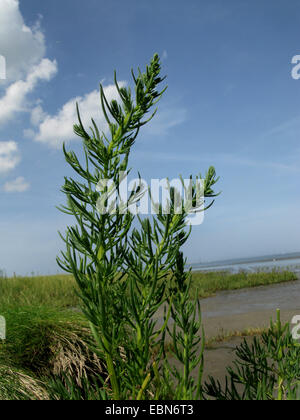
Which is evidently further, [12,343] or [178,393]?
[12,343]

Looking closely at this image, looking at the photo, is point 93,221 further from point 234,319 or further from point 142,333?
point 234,319

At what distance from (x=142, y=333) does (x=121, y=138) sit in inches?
31.1

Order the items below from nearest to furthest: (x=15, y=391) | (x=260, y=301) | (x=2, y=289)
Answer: (x=15, y=391)
(x=2, y=289)
(x=260, y=301)

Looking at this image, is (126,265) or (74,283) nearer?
(126,265)

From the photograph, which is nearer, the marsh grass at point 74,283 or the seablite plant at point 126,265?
the seablite plant at point 126,265

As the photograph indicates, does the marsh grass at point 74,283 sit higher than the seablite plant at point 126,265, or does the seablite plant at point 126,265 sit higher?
the seablite plant at point 126,265

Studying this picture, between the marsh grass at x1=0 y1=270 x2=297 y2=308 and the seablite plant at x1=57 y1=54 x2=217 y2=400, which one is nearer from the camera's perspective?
the seablite plant at x1=57 y1=54 x2=217 y2=400

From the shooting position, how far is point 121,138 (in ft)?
4.73

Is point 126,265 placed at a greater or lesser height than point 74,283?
greater

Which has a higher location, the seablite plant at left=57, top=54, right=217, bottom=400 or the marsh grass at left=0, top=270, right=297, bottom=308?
the seablite plant at left=57, top=54, right=217, bottom=400

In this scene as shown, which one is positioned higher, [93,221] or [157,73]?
[157,73]
